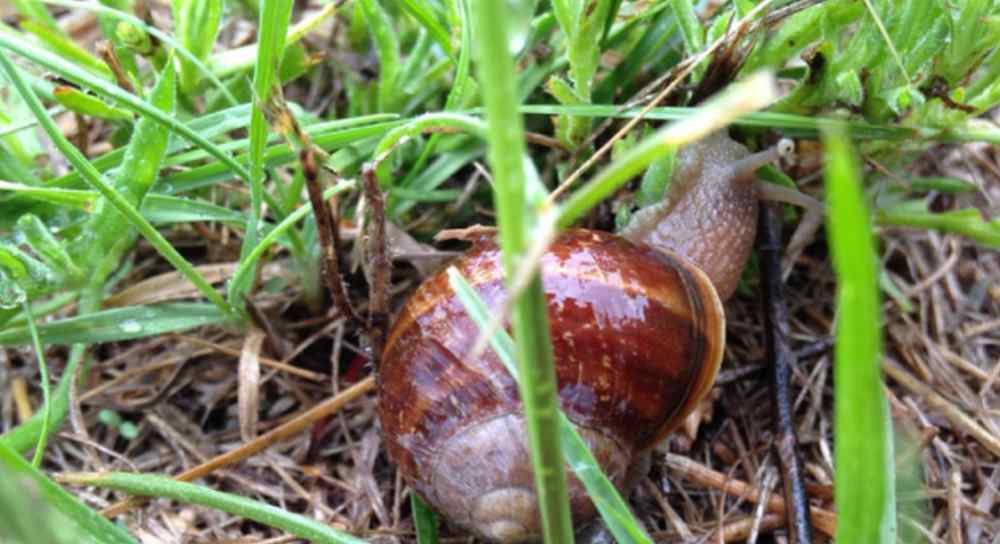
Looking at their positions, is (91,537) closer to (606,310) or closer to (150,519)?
(150,519)

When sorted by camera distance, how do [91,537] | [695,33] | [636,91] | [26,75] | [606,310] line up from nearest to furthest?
[91,537] < [606,310] < [695,33] < [26,75] < [636,91]

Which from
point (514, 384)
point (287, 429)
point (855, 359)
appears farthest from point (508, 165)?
point (287, 429)

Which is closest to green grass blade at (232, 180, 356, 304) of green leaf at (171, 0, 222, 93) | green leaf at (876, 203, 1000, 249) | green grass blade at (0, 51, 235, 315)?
green grass blade at (0, 51, 235, 315)

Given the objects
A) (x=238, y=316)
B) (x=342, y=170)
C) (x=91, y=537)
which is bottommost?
(x=91, y=537)

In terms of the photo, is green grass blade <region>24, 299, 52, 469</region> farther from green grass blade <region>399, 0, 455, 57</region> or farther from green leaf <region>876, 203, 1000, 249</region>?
green leaf <region>876, 203, 1000, 249</region>

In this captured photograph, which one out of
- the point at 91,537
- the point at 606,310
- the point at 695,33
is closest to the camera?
the point at 91,537

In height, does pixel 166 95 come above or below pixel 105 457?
above

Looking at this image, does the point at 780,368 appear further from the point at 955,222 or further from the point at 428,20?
the point at 428,20

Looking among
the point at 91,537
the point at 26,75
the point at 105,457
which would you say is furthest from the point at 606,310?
the point at 26,75

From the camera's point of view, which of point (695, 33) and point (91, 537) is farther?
point (695, 33)
